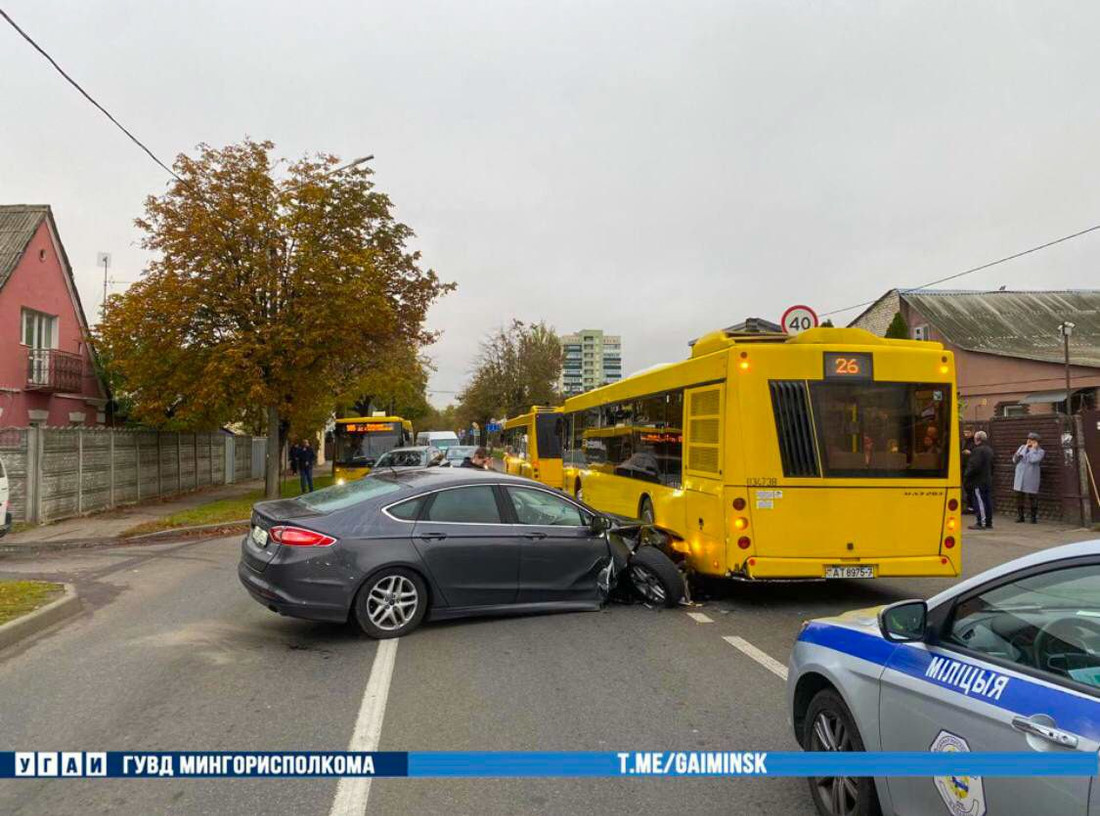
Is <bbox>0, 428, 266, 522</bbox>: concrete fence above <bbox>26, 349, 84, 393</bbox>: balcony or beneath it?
beneath

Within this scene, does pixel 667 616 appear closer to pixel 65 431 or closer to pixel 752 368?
pixel 752 368

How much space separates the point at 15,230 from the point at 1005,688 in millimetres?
27265

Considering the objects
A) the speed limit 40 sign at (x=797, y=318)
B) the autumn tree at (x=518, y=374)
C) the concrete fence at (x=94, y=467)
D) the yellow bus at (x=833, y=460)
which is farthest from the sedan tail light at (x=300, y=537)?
the autumn tree at (x=518, y=374)

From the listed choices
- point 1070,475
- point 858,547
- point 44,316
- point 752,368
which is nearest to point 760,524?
point 858,547

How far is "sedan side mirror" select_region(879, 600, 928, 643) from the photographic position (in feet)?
9.52

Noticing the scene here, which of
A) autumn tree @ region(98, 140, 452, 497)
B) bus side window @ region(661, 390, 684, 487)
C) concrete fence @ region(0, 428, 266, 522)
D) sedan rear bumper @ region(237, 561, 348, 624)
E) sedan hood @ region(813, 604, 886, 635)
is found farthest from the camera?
autumn tree @ region(98, 140, 452, 497)

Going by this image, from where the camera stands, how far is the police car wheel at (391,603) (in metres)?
6.47

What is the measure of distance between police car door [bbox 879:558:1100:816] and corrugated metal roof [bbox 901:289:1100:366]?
30.5 m

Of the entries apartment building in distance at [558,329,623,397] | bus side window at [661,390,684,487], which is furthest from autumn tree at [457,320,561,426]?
apartment building in distance at [558,329,623,397]

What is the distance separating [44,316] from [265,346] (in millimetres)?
9245

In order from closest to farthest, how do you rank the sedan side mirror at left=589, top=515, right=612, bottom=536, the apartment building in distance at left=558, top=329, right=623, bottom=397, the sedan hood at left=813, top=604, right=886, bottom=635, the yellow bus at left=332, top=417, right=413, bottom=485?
the sedan hood at left=813, top=604, right=886, bottom=635
the sedan side mirror at left=589, top=515, right=612, bottom=536
the yellow bus at left=332, top=417, right=413, bottom=485
the apartment building in distance at left=558, top=329, right=623, bottom=397

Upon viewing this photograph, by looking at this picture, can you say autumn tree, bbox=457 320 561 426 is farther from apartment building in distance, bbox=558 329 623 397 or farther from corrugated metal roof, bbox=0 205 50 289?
apartment building in distance, bbox=558 329 623 397

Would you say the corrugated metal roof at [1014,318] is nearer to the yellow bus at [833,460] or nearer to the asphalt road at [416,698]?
the yellow bus at [833,460]

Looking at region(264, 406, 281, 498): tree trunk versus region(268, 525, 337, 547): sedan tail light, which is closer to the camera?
region(268, 525, 337, 547): sedan tail light
